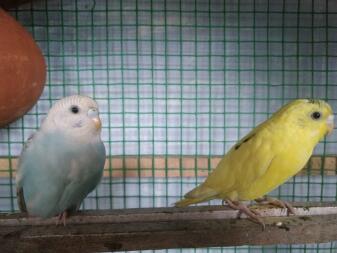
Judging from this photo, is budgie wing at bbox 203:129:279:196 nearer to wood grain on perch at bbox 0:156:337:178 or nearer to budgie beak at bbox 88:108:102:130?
budgie beak at bbox 88:108:102:130

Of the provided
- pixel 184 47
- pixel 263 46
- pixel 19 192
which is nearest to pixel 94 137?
pixel 19 192

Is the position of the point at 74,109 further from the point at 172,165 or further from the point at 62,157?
the point at 172,165

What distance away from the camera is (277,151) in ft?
2.53

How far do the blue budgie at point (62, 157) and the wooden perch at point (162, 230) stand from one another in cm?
7

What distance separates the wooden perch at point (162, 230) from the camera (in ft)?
2.19

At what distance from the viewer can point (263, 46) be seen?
1.28m

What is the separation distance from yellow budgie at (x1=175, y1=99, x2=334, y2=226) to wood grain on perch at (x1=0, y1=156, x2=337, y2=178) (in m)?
0.47

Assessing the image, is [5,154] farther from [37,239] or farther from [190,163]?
[37,239]

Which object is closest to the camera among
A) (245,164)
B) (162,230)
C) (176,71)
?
(162,230)

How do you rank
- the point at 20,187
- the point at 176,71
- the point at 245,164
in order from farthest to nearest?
the point at 176,71 → the point at 20,187 → the point at 245,164

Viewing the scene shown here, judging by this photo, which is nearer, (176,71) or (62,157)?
(62,157)

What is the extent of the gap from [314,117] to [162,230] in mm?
350

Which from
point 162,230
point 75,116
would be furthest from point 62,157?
point 162,230

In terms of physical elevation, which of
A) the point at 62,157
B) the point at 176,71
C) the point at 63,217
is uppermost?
the point at 176,71
